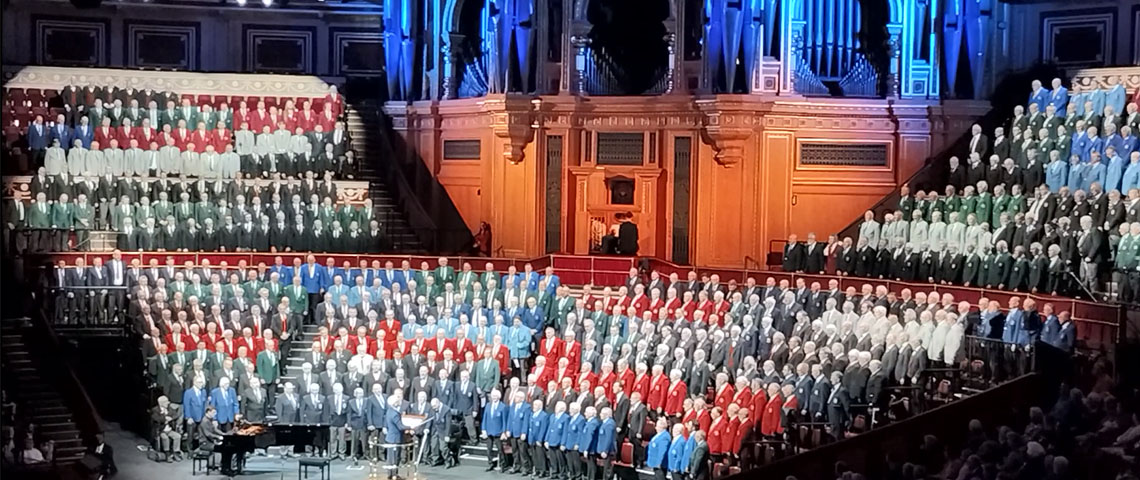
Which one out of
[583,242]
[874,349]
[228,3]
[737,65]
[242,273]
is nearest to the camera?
[874,349]

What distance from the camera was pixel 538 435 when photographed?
1778 cm

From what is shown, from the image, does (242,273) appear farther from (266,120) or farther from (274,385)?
(266,120)

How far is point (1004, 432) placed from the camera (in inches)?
533

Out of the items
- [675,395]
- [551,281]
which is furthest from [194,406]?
[675,395]

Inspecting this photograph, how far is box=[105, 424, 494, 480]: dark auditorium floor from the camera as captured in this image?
686 inches

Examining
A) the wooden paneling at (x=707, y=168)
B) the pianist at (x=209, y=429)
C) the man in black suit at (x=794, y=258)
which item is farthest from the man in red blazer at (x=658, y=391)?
the wooden paneling at (x=707, y=168)

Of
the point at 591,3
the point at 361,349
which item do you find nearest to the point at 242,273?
the point at 361,349

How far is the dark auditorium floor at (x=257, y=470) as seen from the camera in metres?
17.4

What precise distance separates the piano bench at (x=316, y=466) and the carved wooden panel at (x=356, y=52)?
12.6 meters

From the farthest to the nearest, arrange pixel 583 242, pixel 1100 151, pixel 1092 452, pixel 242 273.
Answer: pixel 583 242 < pixel 242 273 < pixel 1100 151 < pixel 1092 452

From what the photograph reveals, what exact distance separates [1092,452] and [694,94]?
12.0 meters

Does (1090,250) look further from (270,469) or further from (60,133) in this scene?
(60,133)

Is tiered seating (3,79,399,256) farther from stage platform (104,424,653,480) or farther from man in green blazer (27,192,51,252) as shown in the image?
stage platform (104,424,653,480)

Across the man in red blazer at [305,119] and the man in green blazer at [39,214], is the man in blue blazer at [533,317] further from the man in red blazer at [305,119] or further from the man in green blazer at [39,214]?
the man in red blazer at [305,119]
